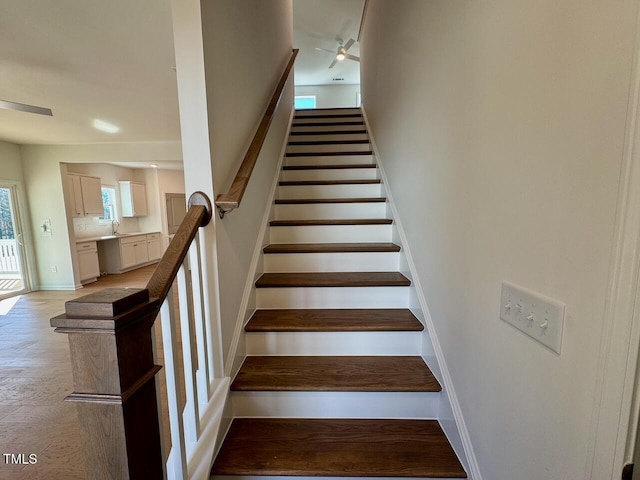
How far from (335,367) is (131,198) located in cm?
731

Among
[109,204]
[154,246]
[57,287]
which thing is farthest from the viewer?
[154,246]

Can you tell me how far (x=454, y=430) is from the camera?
1195 mm

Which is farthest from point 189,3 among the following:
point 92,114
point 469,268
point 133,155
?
point 133,155

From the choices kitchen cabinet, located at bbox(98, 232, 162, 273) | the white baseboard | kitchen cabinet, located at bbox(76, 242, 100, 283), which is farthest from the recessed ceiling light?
the white baseboard

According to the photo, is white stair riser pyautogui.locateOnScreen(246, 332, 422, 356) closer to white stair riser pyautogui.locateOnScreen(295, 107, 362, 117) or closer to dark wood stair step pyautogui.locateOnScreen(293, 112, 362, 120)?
dark wood stair step pyautogui.locateOnScreen(293, 112, 362, 120)

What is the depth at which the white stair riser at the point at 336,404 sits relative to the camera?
4.46ft

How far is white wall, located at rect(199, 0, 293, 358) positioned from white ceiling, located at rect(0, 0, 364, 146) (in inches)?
26.7

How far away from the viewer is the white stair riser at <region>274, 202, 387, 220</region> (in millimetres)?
2443

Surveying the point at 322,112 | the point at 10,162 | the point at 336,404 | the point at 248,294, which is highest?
the point at 322,112

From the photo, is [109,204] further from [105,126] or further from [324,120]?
[324,120]

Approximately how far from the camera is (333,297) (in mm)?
1823

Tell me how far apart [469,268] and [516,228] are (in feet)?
1.00

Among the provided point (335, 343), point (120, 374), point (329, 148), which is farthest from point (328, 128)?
point (120, 374)

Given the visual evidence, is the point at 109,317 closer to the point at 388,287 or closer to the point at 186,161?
the point at 186,161
